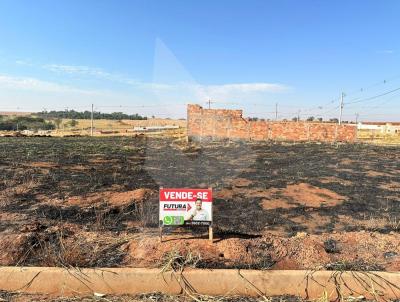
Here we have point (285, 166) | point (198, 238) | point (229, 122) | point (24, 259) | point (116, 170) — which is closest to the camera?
point (24, 259)

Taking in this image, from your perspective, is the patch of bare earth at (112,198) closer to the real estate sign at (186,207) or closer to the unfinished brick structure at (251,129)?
the real estate sign at (186,207)

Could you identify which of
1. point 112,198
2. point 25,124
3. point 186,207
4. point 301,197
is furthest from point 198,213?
point 25,124

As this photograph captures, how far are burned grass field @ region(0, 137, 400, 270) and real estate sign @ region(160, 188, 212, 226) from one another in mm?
307

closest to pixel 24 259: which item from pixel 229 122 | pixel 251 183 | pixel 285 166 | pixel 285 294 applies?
pixel 285 294

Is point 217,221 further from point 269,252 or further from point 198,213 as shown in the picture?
point 269,252

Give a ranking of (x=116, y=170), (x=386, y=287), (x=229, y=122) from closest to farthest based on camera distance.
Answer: (x=386, y=287), (x=116, y=170), (x=229, y=122)

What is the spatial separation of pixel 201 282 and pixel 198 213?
101 centimetres

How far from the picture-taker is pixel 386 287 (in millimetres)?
4113

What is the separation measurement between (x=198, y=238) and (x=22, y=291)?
225cm

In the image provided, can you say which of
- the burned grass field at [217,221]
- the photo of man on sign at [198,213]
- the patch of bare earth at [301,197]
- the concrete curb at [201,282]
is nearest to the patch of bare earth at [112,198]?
the burned grass field at [217,221]

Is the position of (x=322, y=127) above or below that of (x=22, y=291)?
above

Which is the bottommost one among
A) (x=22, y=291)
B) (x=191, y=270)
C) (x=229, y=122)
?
(x=22, y=291)

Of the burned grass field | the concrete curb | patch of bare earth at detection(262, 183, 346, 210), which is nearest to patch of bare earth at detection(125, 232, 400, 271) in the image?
the burned grass field

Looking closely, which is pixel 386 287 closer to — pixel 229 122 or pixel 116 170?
pixel 116 170
